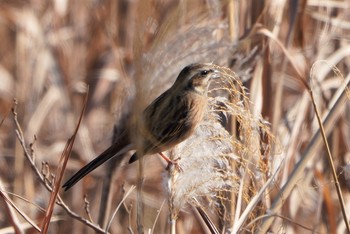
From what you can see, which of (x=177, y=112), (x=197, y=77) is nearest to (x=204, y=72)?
(x=197, y=77)

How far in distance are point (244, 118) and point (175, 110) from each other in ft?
2.33

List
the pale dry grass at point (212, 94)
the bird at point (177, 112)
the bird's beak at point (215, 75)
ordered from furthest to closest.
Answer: the bird's beak at point (215, 75) → the bird at point (177, 112) → the pale dry grass at point (212, 94)

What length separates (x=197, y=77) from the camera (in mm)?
2561

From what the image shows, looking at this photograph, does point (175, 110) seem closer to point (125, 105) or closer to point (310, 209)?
point (125, 105)

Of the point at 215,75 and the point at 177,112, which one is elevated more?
the point at 215,75

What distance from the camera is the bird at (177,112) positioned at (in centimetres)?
231

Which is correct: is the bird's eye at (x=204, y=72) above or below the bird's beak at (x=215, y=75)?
below

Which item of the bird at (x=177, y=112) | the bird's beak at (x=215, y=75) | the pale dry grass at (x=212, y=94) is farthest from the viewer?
the bird's beak at (x=215, y=75)

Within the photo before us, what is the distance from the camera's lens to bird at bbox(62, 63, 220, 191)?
2.31 m

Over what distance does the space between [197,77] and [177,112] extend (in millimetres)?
150

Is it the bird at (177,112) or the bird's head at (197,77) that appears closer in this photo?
the bird at (177,112)

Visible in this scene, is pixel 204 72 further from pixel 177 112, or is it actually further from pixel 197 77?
pixel 177 112

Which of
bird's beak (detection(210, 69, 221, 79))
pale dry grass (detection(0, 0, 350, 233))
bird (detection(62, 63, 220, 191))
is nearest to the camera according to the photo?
pale dry grass (detection(0, 0, 350, 233))

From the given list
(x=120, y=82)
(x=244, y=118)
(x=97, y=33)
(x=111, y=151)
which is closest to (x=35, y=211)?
(x=120, y=82)
